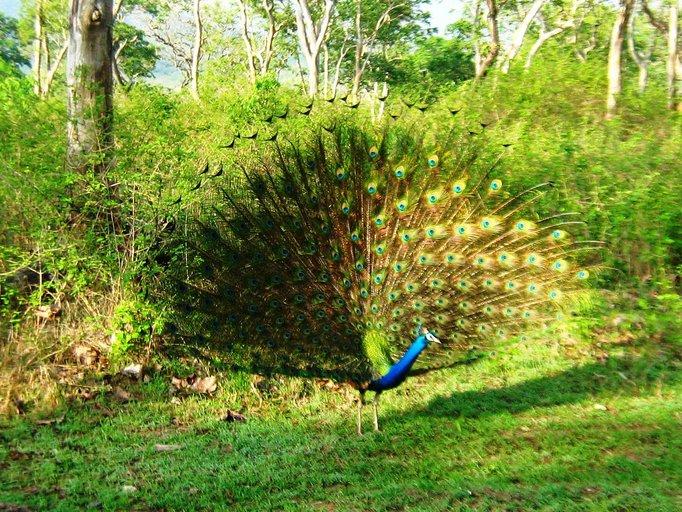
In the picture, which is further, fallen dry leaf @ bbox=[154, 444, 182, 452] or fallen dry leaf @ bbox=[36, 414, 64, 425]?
fallen dry leaf @ bbox=[36, 414, 64, 425]

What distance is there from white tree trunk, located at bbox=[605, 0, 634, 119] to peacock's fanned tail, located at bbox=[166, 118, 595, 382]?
7.66m

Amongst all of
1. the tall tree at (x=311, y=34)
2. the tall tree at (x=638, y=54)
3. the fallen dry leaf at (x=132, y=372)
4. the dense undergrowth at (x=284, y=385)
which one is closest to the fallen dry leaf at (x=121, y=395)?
the dense undergrowth at (x=284, y=385)

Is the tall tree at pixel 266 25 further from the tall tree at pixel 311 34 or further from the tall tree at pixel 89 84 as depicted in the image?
the tall tree at pixel 89 84

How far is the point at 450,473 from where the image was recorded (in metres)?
5.58

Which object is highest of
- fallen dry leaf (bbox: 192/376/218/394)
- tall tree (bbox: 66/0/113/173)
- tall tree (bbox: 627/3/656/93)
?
tall tree (bbox: 627/3/656/93)

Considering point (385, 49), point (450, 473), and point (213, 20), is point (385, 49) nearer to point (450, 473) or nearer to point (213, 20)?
point (213, 20)

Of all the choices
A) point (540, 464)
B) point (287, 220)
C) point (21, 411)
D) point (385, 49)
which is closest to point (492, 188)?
point (287, 220)

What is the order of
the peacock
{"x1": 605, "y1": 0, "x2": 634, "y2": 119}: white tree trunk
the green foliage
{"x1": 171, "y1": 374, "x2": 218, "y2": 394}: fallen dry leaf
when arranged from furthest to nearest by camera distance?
{"x1": 605, "y1": 0, "x2": 634, "y2": 119}: white tree trunk
{"x1": 171, "y1": 374, "x2": 218, "y2": 394}: fallen dry leaf
the green foliage
the peacock

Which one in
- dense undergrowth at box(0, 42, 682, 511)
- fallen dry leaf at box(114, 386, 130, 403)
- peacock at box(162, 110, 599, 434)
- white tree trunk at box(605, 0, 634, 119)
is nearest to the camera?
dense undergrowth at box(0, 42, 682, 511)

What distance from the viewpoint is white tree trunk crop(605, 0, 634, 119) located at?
43.9 ft

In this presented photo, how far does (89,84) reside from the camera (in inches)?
317

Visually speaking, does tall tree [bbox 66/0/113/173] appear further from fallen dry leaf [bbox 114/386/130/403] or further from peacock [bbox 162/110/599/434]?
fallen dry leaf [bbox 114/386/130/403]

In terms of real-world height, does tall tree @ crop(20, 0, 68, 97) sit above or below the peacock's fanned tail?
above

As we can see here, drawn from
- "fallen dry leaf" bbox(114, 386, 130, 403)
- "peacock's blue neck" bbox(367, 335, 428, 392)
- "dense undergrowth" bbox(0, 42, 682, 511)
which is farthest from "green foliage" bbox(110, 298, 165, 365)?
"peacock's blue neck" bbox(367, 335, 428, 392)
